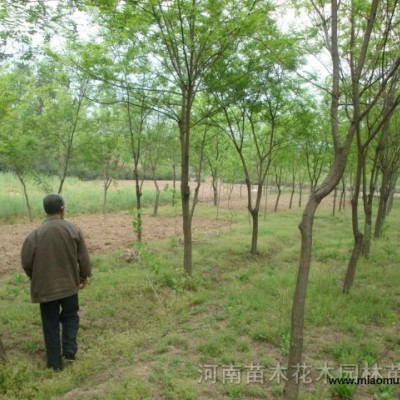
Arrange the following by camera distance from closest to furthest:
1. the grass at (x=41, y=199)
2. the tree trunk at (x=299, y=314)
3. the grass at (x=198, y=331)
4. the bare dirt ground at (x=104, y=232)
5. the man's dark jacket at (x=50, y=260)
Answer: the tree trunk at (x=299, y=314) → the grass at (x=198, y=331) → the man's dark jacket at (x=50, y=260) → the bare dirt ground at (x=104, y=232) → the grass at (x=41, y=199)

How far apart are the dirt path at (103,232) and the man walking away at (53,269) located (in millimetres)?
4902

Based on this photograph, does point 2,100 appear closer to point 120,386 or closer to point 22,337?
point 22,337

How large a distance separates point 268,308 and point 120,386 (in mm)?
3129

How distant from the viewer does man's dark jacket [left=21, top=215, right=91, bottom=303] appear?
449cm

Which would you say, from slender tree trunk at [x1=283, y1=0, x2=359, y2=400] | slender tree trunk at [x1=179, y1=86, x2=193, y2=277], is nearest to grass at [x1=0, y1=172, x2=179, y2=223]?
slender tree trunk at [x1=179, y1=86, x2=193, y2=277]

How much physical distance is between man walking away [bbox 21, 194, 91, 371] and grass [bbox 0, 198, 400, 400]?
1.28 feet

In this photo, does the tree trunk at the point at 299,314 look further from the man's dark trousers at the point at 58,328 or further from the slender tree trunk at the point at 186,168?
the slender tree trunk at the point at 186,168

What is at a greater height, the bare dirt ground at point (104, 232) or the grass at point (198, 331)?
the bare dirt ground at point (104, 232)

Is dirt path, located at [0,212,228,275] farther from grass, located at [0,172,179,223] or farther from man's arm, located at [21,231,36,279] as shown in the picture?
man's arm, located at [21,231,36,279]

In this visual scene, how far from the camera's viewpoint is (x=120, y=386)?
391cm

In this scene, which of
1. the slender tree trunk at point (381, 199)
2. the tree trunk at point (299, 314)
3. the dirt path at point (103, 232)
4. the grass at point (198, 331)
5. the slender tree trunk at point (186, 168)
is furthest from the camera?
the slender tree trunk at point (381, 199)

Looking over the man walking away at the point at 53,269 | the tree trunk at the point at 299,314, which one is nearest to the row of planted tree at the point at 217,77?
the tree trunk at the point at 299,314

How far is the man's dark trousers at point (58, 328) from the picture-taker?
4.54 m

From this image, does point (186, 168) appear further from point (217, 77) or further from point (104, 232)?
point (104, 232)
